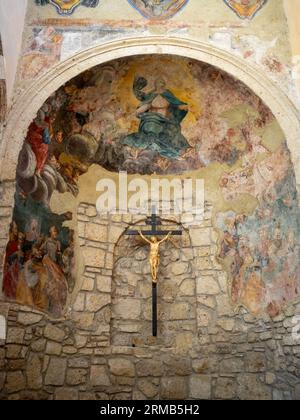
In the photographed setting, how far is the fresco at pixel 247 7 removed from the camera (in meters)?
7.00

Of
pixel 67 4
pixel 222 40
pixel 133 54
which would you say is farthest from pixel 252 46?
pixel 67 4

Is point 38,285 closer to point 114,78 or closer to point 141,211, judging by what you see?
point 141,211

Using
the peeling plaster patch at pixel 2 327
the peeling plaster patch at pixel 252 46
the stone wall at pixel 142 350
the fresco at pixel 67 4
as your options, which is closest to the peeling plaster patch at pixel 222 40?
the peeling plaster patch at pixel 252 46

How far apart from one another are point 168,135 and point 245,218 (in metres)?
1.65

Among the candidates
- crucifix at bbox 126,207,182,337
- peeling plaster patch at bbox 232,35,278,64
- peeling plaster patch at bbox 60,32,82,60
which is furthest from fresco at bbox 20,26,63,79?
crucifix at bbox 126,207,182,337

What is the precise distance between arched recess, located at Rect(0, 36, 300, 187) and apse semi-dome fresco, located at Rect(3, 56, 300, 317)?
0.56 feet

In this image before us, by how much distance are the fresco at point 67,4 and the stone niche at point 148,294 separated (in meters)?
3.17

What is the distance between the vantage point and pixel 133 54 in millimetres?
6855

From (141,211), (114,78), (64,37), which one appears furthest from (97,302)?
(64,37)

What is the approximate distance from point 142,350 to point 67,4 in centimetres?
468

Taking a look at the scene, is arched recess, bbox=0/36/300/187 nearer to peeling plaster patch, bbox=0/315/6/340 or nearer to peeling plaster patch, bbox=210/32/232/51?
peeling plaster patch, bbox=210/32/232/51

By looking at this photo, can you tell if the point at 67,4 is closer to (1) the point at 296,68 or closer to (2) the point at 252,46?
(2) the point at 252,46

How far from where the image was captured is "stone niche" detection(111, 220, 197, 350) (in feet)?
23.2

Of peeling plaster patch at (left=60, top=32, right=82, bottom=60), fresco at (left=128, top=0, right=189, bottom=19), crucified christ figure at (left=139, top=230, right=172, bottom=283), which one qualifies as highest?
fresco at (left=128, top=0, right=189, bottom=19)
